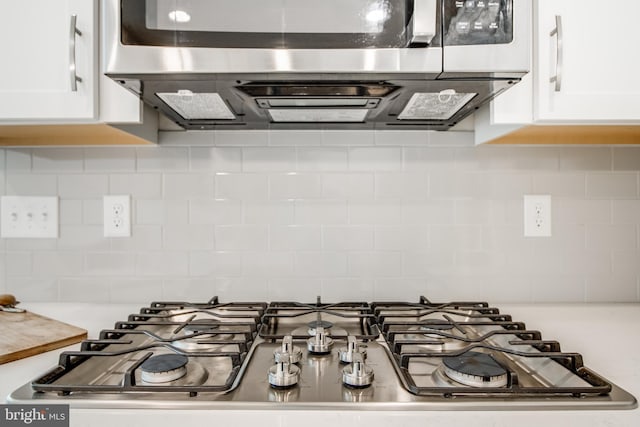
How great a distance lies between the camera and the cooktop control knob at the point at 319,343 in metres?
0.85

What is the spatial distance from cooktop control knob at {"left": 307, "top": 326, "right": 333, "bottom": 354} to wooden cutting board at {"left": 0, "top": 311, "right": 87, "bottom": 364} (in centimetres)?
49

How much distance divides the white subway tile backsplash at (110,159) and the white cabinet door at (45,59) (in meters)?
0.31

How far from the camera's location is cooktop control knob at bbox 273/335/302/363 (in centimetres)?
76

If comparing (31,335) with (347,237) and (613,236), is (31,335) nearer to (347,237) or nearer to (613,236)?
(347,237)

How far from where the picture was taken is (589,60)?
0.93 meters

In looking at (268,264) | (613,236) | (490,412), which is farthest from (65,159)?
(613,236)

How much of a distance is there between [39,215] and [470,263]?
123 centimetres

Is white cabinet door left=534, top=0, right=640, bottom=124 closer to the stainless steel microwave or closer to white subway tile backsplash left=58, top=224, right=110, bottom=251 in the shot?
the stainless steel microwave

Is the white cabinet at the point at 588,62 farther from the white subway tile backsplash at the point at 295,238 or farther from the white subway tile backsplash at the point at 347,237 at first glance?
the white subway tile backsplash at the point at 295,238

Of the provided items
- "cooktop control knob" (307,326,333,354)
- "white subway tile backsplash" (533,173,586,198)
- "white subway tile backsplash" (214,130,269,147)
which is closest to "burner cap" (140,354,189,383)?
"cooktop control knob" (307,326,333,354)

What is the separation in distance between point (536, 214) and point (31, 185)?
4.71ft

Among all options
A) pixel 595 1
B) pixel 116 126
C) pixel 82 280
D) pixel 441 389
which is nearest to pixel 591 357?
pixel 441 389

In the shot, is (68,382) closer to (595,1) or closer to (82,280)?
(82,280)

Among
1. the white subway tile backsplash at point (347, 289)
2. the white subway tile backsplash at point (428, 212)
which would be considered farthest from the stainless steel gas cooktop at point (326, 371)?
the white subway tile backsplash at point (428, 212)
